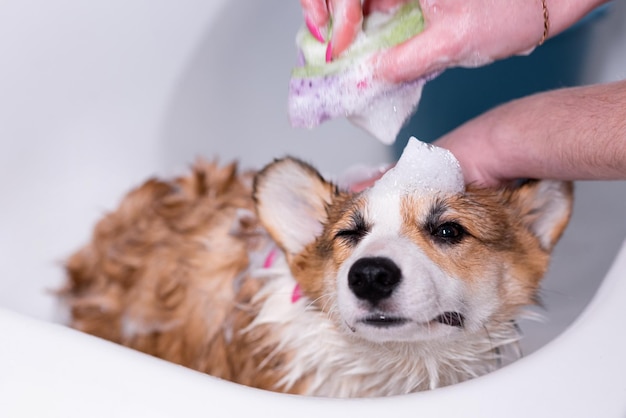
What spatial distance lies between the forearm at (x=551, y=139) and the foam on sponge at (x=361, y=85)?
6.7 inches

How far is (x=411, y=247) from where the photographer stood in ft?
3.88

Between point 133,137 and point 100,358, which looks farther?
point 133,137

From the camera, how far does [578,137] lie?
132 centimetres

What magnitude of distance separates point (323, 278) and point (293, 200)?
0.16m

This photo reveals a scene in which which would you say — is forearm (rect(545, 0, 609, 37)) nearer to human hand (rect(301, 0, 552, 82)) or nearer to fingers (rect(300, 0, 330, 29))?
human hand (rect(301, 0, 552, 82))

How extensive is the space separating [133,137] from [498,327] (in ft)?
4.86

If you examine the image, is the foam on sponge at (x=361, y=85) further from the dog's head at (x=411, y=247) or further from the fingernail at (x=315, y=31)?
the dog's head at (x=411, y=247)

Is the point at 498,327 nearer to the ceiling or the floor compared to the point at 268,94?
nearer to the floor

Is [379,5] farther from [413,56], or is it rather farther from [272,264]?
[272,264]

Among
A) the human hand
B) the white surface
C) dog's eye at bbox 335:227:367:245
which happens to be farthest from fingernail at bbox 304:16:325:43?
the white surface

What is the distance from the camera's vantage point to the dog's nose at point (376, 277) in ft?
3.69

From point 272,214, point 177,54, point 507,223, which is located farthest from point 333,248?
point 177,54

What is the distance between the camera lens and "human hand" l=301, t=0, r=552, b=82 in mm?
1262

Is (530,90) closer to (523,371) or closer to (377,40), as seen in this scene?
(377,40)
